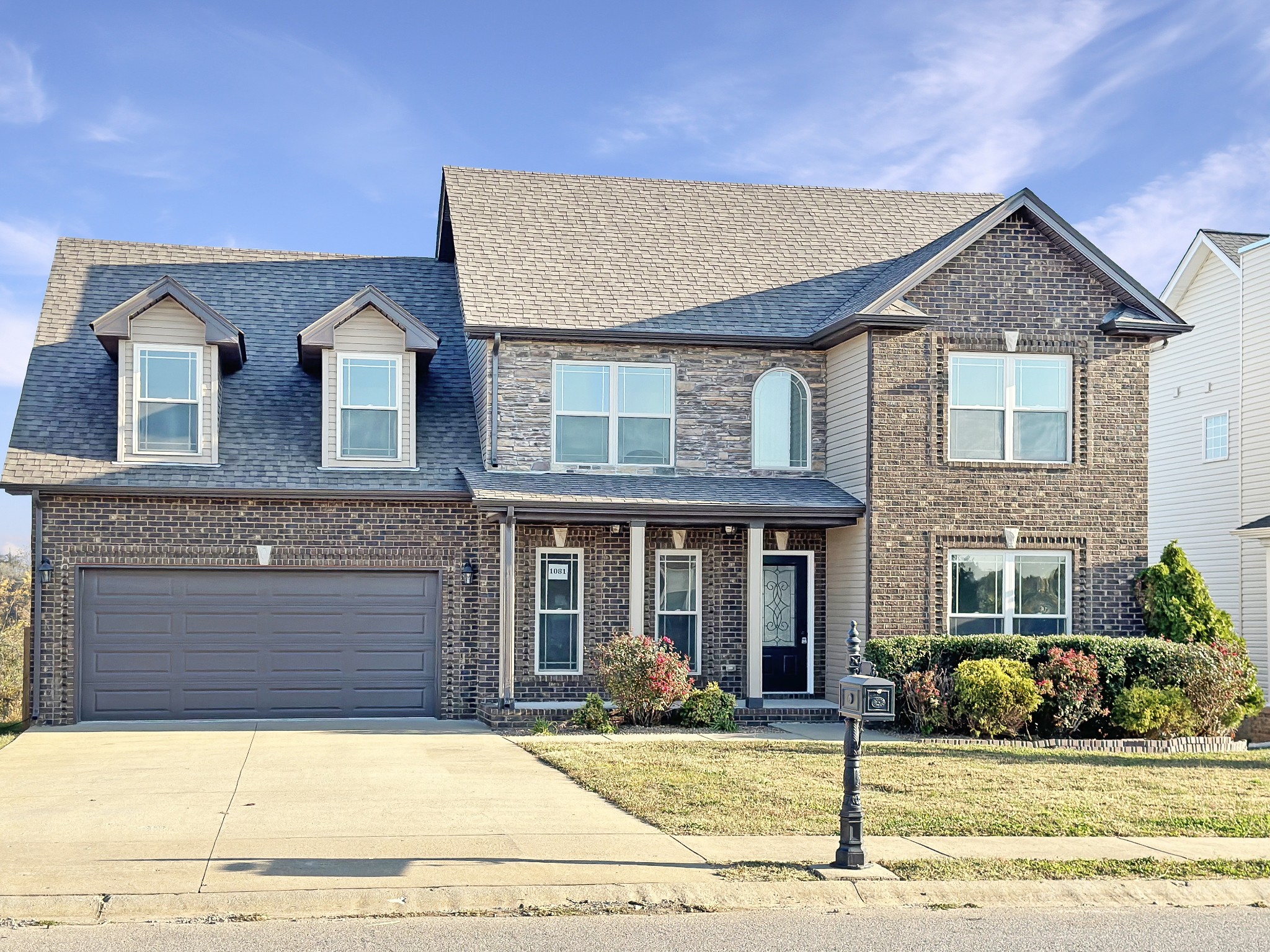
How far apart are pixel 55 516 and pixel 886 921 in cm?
1370

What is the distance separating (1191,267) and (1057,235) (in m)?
9.47

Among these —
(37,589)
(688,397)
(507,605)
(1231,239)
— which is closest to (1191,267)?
(1231,239)

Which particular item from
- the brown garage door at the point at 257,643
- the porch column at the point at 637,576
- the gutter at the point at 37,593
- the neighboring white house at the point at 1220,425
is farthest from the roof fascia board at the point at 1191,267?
the gutter at the point at 37,593

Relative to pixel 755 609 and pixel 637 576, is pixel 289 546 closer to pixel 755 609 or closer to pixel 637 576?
pixel 637 576

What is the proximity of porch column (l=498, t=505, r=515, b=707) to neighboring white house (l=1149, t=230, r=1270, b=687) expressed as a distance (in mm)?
13232

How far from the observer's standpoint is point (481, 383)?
20156 millimetres

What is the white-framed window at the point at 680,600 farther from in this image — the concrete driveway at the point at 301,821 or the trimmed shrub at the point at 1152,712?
the trimmed shrub at the point at 1152,712

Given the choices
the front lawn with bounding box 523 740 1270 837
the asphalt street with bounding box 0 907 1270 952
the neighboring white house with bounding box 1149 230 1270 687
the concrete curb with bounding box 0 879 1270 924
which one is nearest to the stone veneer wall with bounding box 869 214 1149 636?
the front lawn with bounding box 523 740 1270 837

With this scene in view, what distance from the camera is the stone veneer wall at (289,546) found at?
17.8 metres

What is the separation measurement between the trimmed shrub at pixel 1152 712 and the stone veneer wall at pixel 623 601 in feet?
15.1

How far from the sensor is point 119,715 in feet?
59.4

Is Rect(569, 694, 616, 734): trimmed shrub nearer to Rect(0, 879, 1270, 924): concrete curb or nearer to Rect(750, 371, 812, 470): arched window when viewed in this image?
Rect(750, 371, 812, 470): arched window

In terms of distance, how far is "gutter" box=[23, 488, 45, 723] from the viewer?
17625 mm

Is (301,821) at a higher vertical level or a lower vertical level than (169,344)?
lower
